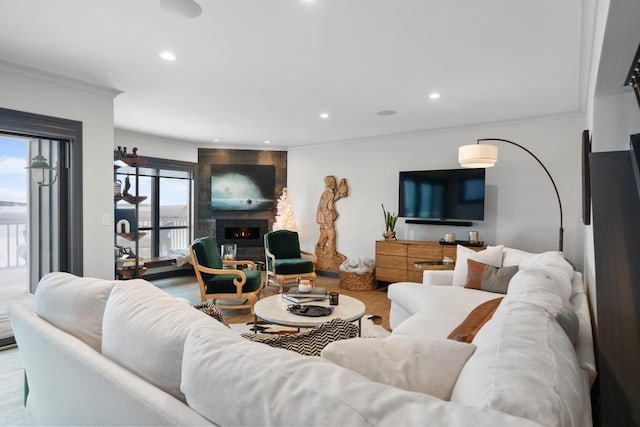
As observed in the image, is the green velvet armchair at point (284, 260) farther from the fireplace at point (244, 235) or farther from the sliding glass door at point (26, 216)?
the sliding glass door at point (26, 216)

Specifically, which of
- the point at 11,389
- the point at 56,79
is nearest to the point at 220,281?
the point at 11,389

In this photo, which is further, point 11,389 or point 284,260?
point 284,260

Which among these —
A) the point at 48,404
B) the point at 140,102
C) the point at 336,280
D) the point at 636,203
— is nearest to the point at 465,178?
the point at 336,280

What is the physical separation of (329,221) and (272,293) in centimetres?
182

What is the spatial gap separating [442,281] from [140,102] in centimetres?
400

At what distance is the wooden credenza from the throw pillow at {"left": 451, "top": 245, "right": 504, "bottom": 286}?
3.70 ft

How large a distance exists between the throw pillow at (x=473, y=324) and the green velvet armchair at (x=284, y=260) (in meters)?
3.40

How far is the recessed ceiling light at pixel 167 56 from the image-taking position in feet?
9.32

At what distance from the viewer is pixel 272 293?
18.3ft

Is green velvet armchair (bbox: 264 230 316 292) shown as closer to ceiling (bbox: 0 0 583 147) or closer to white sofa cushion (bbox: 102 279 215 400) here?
ceiling (bbox: 0 0 583 147)

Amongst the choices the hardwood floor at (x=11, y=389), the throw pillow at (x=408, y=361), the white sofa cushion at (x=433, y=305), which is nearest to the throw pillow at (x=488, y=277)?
the white sofa cushion at (x=433, y=305)

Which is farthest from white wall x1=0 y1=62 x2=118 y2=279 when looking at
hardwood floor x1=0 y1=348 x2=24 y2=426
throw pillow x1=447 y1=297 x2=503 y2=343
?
throw pillow x1=447 y1=297 x2=503 y2=343

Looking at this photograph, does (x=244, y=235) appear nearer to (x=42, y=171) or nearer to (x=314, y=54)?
(x=42, y=171)

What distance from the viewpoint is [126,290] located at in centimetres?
144
